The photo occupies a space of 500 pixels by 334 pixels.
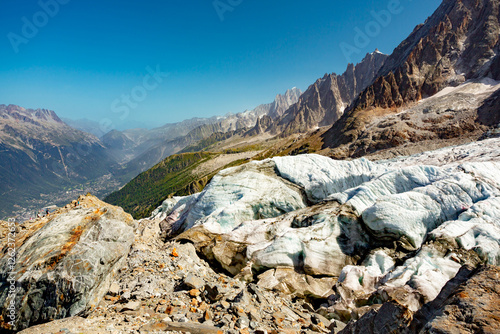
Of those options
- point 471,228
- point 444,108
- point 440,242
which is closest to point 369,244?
point 440,242

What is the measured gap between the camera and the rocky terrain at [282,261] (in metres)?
8.24

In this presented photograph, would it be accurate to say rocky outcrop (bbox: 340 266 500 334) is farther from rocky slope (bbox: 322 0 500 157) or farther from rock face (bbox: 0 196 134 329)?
rocky slope (bbox: 322 0 500 157)

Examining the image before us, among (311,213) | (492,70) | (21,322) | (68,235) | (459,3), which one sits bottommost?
(311,213)

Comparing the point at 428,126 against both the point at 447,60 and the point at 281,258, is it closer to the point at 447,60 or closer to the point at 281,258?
the point at 447,60

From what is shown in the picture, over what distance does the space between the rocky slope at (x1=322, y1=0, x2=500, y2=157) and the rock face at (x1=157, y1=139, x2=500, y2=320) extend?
7186cm

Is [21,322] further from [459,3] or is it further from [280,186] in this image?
[459,3]

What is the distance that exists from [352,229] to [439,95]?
138039 mm

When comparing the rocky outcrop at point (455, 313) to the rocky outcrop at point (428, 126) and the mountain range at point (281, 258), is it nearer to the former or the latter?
the mountain range at point (281, 258)

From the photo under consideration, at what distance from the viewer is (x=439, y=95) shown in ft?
376

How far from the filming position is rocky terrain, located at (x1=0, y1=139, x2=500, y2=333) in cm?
824

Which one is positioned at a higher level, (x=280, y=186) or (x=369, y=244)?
(x=280, y=186)

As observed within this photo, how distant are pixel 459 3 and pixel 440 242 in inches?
8851

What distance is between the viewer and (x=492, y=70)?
10612 cm

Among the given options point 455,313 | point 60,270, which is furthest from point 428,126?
point 60,270
